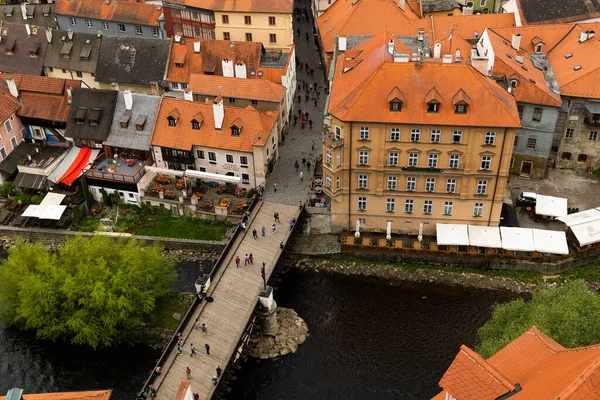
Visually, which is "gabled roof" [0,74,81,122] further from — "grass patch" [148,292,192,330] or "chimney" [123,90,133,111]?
"grass patch" [148,292,192,330]

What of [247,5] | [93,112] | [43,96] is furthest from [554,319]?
[43,96]

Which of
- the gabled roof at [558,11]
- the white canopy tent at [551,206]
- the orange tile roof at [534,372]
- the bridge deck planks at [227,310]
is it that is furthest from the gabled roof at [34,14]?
the orange tile roof at [534,372]

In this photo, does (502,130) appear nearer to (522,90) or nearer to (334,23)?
(522,90)

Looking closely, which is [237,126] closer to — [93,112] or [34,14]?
[93,112]

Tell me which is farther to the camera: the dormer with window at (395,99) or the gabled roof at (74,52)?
the gabled roof at (74,52)

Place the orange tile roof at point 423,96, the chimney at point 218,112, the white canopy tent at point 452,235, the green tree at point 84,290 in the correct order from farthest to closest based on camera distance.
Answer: the chimney at point 218,112 → the white canopy tent at point 452,235 → the orange tile roof at point 423,96 → the green tree at point 84,290

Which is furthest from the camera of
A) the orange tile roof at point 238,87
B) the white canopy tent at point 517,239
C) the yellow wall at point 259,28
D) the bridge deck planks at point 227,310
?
the yellow wall at point 259,28

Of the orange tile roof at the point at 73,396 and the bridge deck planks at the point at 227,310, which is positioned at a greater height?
the orange tile roof at the point at 73,396

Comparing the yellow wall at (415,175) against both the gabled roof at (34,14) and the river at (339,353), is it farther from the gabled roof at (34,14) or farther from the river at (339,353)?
the gabled roof at (34,14)
